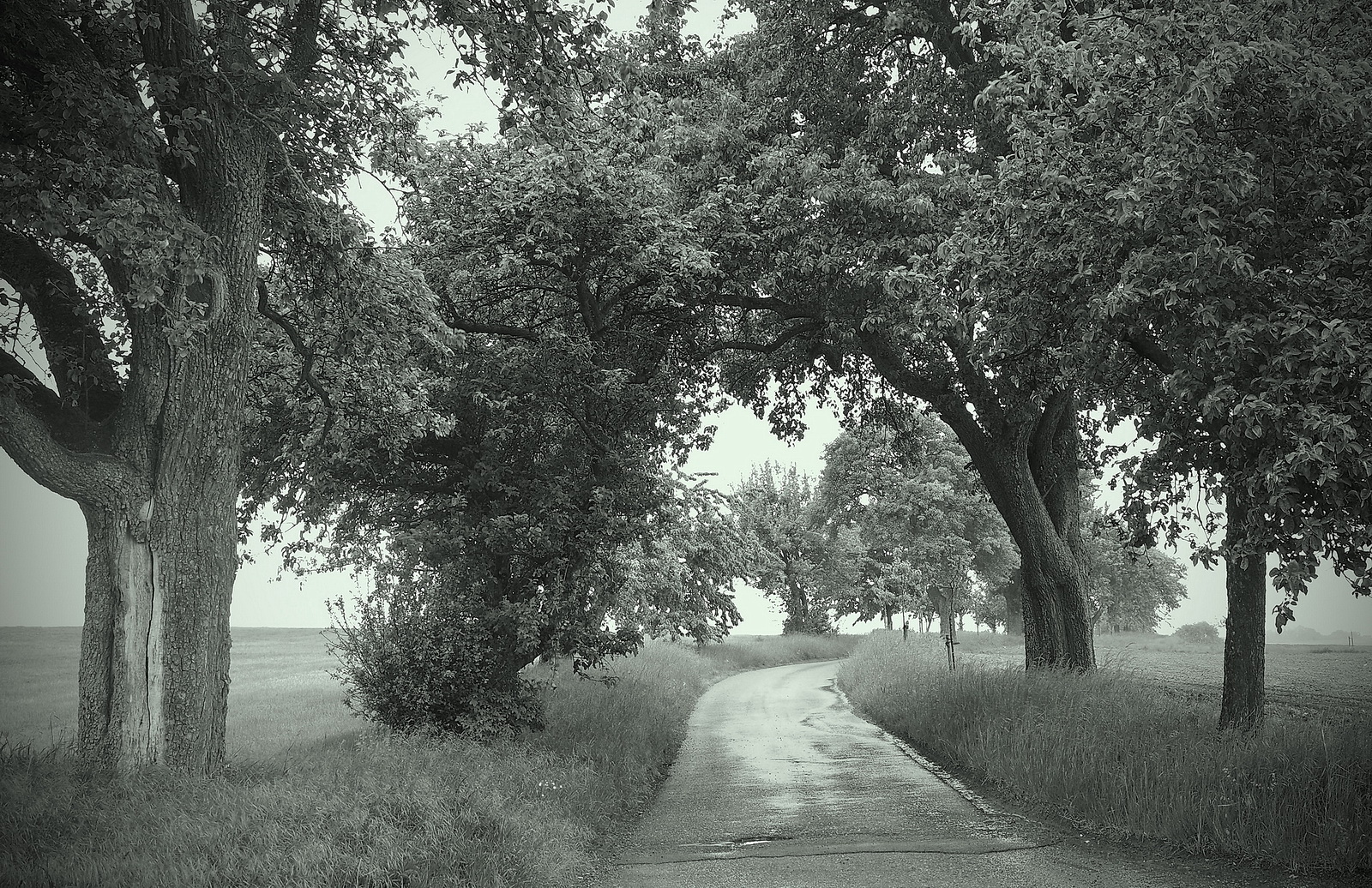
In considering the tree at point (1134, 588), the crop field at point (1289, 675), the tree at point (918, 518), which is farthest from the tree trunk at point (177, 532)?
the tree at point (1134, 588)

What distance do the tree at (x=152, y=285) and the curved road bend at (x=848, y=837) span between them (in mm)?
4558

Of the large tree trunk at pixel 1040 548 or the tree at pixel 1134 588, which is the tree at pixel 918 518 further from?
the large tree trunk at pixel 1040 548

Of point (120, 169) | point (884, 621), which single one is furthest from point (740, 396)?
point (884, 621)

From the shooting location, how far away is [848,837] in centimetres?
884

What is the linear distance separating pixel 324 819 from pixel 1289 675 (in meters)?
28.3

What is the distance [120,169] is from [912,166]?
10782 millimetres

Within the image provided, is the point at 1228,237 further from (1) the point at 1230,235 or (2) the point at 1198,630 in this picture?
(2) the point at 1198,630

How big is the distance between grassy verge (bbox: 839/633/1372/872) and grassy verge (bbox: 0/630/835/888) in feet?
16.0

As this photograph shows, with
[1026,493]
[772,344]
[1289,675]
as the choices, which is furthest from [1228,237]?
[1289,675]

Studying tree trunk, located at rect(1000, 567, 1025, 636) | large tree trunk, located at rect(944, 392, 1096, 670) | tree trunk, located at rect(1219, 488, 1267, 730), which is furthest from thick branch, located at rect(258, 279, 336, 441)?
tree trunk, located at rect(1000, 567, 1025, 636)

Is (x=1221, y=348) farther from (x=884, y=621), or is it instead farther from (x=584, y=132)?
(x=884, y=621)

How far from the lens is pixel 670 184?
13.8 metres

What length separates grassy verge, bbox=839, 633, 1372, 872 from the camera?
733 centimetres

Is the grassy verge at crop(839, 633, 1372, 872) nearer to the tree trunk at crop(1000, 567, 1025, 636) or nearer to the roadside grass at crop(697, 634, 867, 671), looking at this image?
the roadside grass at crop(697, 634, 867, 671)
